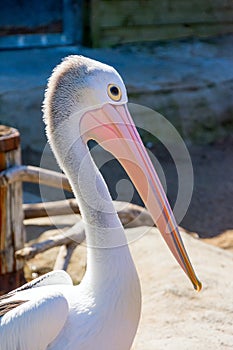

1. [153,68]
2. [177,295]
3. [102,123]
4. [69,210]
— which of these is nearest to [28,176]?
[69,210]

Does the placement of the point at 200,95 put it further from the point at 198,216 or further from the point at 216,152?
the point at 198,216

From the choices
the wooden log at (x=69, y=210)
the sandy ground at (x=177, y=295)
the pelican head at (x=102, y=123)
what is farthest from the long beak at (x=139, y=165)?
the wooden log at (x=69, y=210)

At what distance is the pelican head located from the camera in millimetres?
1975

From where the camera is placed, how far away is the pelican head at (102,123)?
6.48ft

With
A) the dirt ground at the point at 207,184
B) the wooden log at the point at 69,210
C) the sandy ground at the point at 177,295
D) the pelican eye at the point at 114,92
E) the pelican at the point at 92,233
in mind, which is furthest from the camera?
the dirt ground at the point at 207,184

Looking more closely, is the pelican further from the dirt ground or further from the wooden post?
the dirt ground

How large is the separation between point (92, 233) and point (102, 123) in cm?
32

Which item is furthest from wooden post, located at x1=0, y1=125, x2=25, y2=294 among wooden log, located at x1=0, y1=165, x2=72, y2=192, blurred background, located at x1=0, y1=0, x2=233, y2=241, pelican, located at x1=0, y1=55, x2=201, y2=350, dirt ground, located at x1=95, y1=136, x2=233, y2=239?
dirt ground, located at x1=95, y1=136, x2=233, y2=239

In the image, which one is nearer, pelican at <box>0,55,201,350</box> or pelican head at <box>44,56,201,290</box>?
pelican at <box>0,55,201,350</box>

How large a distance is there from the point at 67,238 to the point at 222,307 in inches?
33.8

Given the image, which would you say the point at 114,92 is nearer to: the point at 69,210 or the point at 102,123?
the point at 102,123

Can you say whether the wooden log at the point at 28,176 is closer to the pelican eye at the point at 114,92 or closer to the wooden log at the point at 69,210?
the wooden log at the point at 69,210

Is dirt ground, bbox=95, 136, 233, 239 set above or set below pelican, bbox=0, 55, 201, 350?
below

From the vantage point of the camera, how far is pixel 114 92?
197 centimetres
